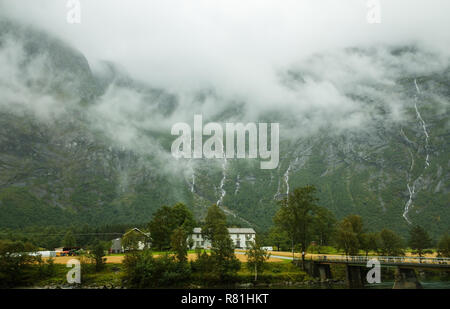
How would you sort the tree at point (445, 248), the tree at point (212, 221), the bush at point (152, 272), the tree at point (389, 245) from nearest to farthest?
the bush at point (152, 272)
the tree at point (212, 221)
the tree at point (445, 248)
the tree at point (389, 245)

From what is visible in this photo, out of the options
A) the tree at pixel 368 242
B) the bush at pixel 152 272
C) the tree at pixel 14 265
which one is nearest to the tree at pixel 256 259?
the bush at pixel 152 272

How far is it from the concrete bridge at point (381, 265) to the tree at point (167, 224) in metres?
28.9

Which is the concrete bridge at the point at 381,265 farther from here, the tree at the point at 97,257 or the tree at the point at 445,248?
the tree at the point at 97,257

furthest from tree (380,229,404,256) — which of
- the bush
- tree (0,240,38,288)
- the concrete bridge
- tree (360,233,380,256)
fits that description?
tree (0,240,38,288)

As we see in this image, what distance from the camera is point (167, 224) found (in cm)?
7831

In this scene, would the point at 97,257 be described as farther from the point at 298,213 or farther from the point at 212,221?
the point at 298,213

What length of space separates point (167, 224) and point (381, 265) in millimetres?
47929

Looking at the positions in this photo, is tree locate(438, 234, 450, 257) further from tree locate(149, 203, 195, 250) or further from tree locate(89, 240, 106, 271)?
tree locate(89, 240, 106, 271)

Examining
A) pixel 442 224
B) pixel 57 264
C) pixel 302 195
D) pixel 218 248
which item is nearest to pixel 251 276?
pixel 218 248

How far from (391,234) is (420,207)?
338 feet

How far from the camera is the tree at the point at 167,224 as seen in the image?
7569 centimetres

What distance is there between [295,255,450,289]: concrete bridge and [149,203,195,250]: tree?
28863 millimetres

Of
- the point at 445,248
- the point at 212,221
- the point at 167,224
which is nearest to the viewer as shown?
the point at 212,221

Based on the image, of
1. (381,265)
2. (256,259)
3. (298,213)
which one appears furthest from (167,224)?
(381,265)
